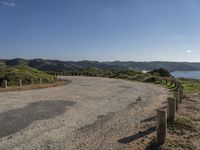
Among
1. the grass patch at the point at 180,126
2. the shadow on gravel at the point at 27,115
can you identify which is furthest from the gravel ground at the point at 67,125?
the grass patch at the point at 180,126

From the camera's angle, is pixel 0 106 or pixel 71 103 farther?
pixel 71 103

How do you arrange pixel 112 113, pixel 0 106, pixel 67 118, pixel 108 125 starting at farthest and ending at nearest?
1. pixel 0 106
2. pixel 112 113
3. pixel 67 118
4. pixel 108 125

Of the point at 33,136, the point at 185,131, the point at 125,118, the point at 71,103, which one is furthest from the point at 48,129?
the point at 71,103

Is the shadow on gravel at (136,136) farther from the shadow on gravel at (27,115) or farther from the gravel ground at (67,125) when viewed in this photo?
the shadow on gravel at (27,115)

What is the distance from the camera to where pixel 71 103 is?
56.2 feet

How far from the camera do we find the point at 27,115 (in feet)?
42.7

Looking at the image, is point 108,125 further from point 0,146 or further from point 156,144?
point 0,146

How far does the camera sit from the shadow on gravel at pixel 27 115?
10.7 m

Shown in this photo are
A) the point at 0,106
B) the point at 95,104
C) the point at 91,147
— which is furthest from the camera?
the point at 95,104

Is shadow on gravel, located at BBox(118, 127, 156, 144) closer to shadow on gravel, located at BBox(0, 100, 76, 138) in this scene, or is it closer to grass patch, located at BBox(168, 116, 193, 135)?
grass patch, located at BBox(168, 116, 193, 135)

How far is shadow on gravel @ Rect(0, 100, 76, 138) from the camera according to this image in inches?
419

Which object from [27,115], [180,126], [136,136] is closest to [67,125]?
[27,115]

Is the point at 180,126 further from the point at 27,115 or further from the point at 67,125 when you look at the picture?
the point at 27,115

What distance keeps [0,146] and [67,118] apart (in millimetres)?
4490
